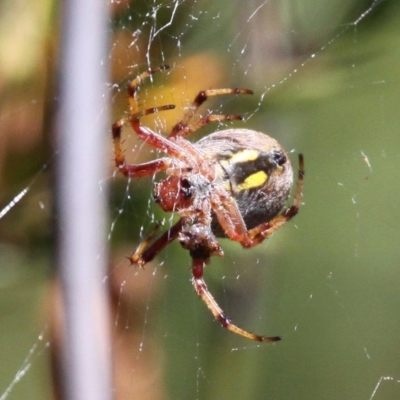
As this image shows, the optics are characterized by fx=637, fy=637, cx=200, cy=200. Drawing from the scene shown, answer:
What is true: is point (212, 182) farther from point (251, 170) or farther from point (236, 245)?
point (236, 245)

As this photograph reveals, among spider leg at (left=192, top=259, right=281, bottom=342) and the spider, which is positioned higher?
the spider

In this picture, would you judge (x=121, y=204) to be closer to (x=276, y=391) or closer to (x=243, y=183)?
(x=243, y=183)

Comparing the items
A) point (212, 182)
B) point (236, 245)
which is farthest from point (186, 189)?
point (236, 245)

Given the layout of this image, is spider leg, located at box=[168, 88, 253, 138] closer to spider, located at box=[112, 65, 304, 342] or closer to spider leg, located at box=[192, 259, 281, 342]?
spider, located at box=[112, 65, 304, 342]

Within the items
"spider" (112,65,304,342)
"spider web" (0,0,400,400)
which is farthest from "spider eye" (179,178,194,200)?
"spider web" (0,0,400,400)

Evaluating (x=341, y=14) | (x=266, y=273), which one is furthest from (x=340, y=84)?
(x=266, y=273)

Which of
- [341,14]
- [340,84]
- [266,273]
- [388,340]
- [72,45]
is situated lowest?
[388,340]
